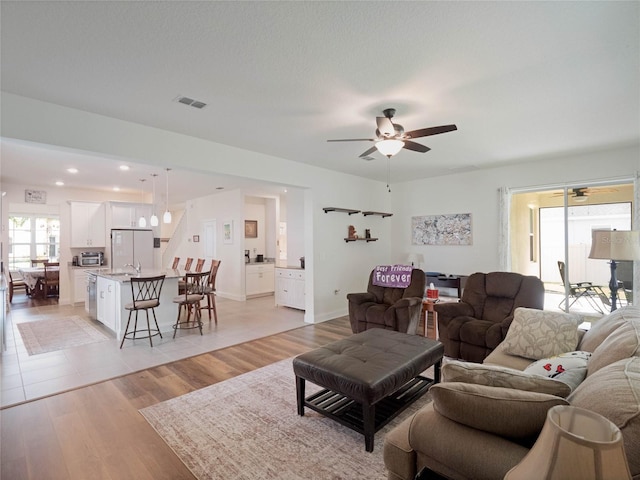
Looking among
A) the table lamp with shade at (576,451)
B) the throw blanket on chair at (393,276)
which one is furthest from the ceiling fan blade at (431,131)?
the table lamp with shade at (576,451)

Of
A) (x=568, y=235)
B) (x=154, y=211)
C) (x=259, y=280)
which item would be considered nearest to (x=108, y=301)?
(x=154, y=211)

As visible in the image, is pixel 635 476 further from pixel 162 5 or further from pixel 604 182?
pixel 604 182

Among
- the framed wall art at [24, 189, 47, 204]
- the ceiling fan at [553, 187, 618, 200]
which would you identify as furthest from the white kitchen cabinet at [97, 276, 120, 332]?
the ceiling fan at [553, 187, 618, 200]

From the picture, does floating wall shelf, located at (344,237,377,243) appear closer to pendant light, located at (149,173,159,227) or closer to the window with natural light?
pendant light, located at (149,173,159,227)

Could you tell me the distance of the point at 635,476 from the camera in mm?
899

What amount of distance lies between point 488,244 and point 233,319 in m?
4.86

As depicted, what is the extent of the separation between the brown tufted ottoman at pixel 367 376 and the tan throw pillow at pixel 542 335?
2.02ft

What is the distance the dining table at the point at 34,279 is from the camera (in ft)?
25.5

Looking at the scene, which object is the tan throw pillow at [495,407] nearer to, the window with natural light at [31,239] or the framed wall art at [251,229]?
the framed wall art at [251,229]

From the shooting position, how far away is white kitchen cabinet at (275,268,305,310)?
21.0 ft

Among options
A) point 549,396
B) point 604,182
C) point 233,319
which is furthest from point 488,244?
point 549,396

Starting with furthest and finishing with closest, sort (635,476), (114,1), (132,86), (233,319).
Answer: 1. (233,319)
2. (132,86)
3. (114,1)
4. (635,476)

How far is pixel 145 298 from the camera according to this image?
4902 millimetres

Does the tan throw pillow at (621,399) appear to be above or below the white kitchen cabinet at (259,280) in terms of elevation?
above
